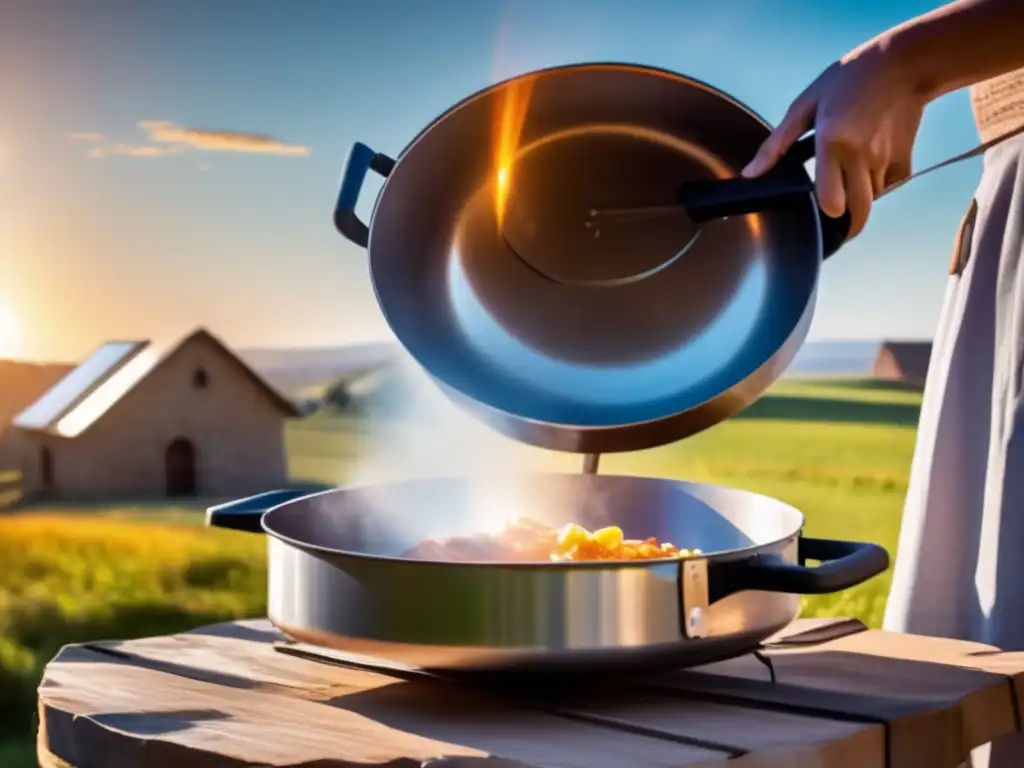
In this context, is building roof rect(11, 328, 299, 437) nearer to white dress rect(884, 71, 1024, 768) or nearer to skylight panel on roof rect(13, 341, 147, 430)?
skylight panel on roof rect(13, 341, 147, 430)

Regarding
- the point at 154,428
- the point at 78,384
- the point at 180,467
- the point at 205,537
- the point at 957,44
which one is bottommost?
the point at 205,537

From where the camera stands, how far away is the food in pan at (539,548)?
883mm

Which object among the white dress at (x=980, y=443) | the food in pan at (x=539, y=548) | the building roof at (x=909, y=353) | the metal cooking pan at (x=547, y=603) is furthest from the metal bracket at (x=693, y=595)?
the building roof at (x=909, y=353)

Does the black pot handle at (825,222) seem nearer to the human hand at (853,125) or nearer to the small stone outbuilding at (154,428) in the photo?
the human hand at (853,125)

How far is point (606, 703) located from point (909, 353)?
2.24 metres

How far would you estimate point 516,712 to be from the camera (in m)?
0.77

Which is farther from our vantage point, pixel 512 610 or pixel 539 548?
pixel 539 548

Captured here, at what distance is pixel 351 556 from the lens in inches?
29.2

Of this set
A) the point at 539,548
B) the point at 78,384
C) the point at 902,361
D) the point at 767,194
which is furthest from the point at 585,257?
the point at 78,384

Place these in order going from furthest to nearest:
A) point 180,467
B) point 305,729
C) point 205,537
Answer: point 180,467 → point 205,537 → point 305,729

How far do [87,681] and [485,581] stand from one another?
0.33m

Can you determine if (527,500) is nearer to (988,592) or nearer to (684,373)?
(684,373)

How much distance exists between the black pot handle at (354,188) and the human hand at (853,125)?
0.36 metres

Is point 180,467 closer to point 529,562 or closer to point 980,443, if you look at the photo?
point 980,443
